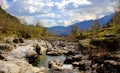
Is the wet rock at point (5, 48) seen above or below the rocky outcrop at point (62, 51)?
above

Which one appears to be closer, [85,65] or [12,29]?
[85,65]

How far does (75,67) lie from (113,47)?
39.2 ft

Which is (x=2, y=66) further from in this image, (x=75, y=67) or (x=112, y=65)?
(x=75, y=67)

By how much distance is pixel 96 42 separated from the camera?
7044cm

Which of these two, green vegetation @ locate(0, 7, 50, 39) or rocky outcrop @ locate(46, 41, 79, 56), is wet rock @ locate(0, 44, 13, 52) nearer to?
rocky outcrop @ locate(46, 41, 79, 56)

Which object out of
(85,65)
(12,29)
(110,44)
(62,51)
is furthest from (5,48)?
(12,29)

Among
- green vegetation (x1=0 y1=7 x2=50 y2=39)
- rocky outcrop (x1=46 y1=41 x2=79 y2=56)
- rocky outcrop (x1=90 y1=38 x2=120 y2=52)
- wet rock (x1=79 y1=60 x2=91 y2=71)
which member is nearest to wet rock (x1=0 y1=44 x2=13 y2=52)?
wet rock (x1=79 y1=60 x2=91 y2=71)

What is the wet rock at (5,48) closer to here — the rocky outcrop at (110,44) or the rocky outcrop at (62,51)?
the rocky outcrop at (110,44)

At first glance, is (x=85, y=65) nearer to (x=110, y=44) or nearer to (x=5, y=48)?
(x=110, y=44)

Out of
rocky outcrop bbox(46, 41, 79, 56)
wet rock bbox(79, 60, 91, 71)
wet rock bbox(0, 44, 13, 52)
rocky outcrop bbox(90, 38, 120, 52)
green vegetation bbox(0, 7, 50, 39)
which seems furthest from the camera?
green vegetation bbox(0, 7, 50, 39)

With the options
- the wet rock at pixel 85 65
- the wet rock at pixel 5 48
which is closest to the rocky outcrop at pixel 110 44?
the wet rock at pixel 85 65

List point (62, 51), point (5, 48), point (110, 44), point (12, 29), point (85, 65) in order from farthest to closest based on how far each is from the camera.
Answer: point (12, 29)
point (62, 51)
point (5, 48)
point (110, 44)
point (85, 65)

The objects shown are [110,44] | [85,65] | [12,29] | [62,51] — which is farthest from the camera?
[12,29]

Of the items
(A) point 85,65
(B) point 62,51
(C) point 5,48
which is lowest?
(B) point 62,51
